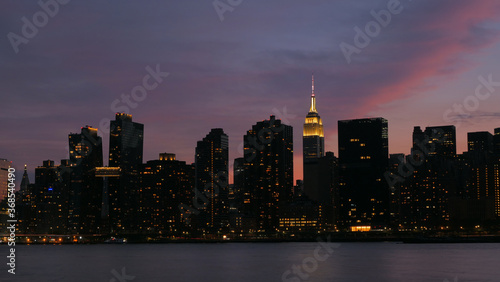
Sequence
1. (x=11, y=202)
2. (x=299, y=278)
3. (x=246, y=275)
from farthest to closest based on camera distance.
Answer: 1. (x=246, y=275)
2. (x=299, y=278)
3. (x=11, y=202)

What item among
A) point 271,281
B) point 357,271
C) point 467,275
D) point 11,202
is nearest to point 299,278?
point 271,281

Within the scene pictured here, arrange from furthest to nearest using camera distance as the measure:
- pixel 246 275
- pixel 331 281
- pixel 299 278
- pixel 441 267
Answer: pixel 441 267 → pixel 246 275 → pixel 299 278 → pixel 331 281

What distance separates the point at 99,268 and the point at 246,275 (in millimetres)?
33076

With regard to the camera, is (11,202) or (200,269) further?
(200,269)

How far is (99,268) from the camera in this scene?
12575 centimetres

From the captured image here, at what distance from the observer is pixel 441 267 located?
121 m

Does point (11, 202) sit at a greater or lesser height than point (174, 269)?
greater

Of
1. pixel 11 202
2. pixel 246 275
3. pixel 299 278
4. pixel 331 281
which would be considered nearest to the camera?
pixel 11 202

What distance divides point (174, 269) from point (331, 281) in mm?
39758

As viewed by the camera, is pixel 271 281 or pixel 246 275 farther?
pixel 246 275

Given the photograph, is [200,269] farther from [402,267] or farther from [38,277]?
[402,267]

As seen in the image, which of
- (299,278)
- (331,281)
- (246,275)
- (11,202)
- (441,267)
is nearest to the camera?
(11,202)

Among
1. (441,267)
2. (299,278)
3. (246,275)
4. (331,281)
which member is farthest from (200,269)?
(441,267)

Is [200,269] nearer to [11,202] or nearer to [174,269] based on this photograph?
[174,269]
